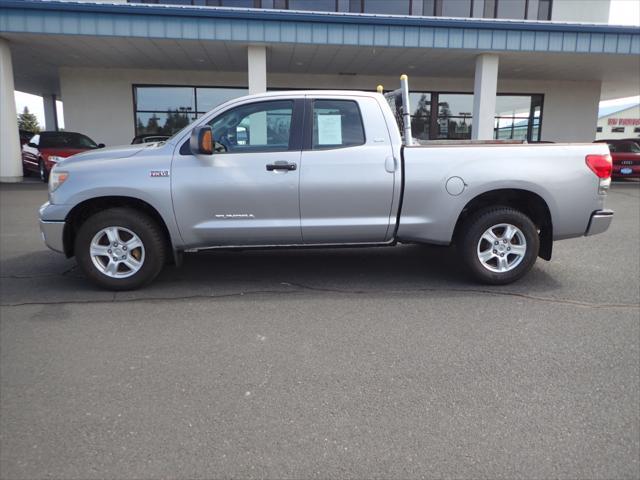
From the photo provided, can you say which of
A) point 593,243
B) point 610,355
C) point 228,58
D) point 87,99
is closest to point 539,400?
point 610,355

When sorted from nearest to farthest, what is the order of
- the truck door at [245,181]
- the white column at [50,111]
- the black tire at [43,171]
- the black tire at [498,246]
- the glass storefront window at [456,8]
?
1. the truck door at [245,181]
2. the black tire at [498,246]
3. the black tire at [43,171]
4. the glass storefront window at [456,8]
5. the white column at [50,111]

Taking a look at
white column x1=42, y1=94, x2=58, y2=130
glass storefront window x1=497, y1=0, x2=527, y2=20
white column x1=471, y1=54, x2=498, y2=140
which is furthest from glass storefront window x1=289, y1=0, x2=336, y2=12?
white column x1=42, y1=94, x2=58, y2=130

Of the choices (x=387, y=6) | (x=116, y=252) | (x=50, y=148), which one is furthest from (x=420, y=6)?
(x=116, y=252)

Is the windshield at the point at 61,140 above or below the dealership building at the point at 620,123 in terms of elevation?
below

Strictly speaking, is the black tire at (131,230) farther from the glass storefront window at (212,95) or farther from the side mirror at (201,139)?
the glass storefront window at (212,95)

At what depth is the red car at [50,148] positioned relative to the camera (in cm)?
1470

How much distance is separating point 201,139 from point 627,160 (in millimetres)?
16835

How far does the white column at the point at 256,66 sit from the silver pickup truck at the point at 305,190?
31.6ft

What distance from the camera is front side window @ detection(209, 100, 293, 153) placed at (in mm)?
4977

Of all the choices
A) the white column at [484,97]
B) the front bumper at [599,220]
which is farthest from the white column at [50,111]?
the front bumper at [599,220]

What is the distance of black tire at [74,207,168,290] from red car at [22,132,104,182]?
1073 cm

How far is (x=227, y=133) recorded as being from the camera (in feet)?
16.4

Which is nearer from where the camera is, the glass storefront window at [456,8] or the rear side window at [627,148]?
the rear side window at [627,148]

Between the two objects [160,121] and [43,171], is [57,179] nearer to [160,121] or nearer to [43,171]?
[43,171]
